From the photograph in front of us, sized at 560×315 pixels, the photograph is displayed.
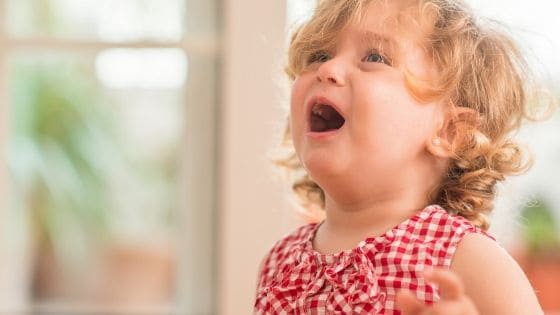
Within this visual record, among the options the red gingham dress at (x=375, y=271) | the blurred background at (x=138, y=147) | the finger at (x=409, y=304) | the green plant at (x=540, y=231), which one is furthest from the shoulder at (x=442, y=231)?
the green plant at (x=540, y=231)

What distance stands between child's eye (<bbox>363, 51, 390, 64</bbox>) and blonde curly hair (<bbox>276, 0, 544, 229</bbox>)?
0.03m

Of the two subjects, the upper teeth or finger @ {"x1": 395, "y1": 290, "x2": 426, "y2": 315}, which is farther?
the upper teeth

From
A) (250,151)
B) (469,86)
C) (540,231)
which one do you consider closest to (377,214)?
(469,86)

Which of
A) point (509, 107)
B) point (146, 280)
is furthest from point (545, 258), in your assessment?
point (509, 107)

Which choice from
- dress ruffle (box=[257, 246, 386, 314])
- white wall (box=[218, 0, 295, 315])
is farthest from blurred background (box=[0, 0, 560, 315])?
dress ruffle (box=[257, 246, 386, 314])

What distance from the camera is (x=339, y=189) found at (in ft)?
3.59

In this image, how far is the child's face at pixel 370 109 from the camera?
3.50 feet

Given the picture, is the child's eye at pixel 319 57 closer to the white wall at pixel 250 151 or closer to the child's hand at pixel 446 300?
the child's hand at pixel 446 300

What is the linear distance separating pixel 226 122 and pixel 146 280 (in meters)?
0.69

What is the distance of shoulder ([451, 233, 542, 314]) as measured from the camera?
3.20ft

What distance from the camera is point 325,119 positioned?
112cm

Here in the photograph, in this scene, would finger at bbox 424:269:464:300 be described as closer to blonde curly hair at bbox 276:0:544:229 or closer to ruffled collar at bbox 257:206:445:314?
ruffled collar at bbox 257:206:445:314

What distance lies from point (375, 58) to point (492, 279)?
11.0 inches

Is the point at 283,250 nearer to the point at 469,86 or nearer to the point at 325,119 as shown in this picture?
the point at 325,119
